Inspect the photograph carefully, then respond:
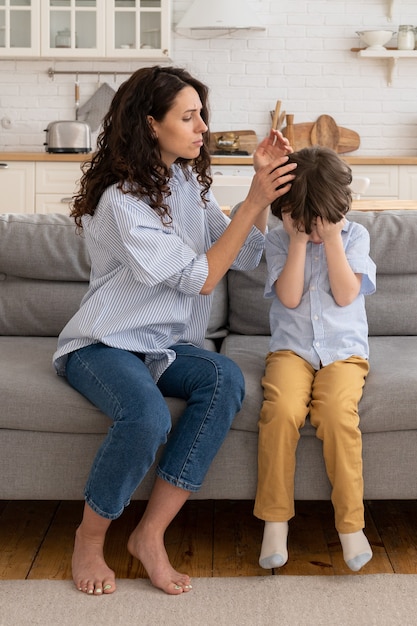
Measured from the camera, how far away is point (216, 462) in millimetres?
2051

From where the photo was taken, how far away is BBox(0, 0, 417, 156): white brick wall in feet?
18.6

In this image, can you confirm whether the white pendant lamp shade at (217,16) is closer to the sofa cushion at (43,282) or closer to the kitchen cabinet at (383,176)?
the kitchen cabinet at (383,176)

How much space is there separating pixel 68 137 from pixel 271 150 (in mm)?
3345

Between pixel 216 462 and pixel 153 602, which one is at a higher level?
pixel 216 462

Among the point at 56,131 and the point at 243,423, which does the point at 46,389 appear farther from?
the point at 56,131

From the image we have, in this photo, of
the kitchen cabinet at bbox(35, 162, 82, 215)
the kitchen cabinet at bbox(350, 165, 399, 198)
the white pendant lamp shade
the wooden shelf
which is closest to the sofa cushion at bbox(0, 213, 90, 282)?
the kitchen cabinet at bbox(35, 162, 82, 215)

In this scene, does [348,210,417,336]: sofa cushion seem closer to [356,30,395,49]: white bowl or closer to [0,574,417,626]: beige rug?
[0,574,417,626]: beige rug

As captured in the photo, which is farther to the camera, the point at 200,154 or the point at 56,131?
the point at 56,131

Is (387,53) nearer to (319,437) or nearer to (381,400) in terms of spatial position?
(381,400)

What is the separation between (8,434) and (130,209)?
1.97 feet

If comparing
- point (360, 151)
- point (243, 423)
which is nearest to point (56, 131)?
point (360, 151)

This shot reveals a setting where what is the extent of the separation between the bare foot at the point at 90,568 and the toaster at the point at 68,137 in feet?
12.1

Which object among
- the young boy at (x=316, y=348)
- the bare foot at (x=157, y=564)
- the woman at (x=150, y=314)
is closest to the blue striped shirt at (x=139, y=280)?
the woman at (x=150, y=314)

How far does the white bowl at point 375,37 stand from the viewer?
5.50m
